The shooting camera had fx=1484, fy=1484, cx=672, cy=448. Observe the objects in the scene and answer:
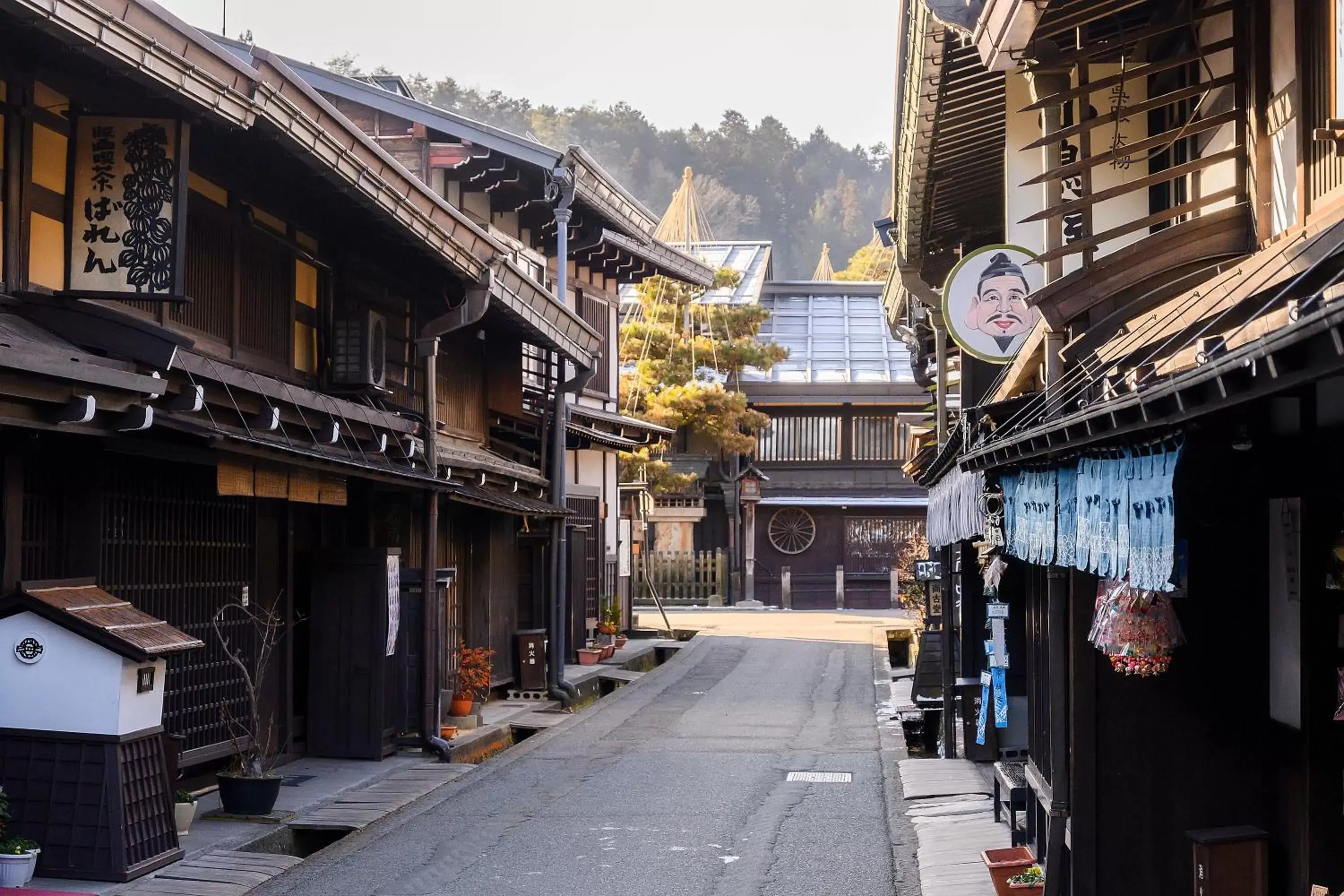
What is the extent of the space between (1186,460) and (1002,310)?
6078 mm

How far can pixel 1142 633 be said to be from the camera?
26.6 ft

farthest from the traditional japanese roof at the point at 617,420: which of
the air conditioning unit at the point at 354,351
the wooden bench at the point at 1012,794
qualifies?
the wooden bench at the point at 1012,794

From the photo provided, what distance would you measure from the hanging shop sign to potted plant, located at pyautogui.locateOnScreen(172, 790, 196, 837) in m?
4.26

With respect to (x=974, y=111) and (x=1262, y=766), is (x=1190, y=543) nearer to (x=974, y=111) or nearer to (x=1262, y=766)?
(x=1262, y=766)

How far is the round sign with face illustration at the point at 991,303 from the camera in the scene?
45.1ft

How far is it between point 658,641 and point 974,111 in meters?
22.3

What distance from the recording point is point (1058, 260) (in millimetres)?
10945

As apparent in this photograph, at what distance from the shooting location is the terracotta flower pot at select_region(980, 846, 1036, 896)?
1012 cm

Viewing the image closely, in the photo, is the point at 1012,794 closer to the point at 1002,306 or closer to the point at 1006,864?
the point at 1006,864

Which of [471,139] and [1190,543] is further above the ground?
[471,139]

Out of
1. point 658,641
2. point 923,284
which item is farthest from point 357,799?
point 658,641

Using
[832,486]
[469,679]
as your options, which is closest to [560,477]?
[469,679]

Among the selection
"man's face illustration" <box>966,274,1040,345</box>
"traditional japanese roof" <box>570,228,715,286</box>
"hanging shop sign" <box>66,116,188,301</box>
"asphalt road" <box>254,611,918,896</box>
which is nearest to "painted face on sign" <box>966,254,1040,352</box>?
"man's face illustration" <box>966,274,1040,345</box>

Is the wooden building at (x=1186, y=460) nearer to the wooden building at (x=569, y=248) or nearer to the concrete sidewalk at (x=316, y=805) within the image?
the concrete sidewalk at (x=316, y=805)
